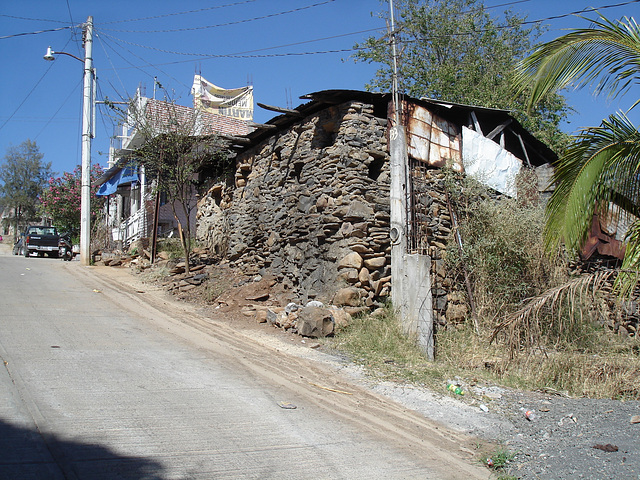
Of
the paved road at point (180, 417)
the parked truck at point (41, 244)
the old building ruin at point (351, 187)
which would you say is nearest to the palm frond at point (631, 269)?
the paved road at point (180, 417)

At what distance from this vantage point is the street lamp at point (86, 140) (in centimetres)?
1730

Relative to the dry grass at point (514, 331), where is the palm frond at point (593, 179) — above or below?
above

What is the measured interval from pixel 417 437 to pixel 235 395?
202 cm

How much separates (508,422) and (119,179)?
20.0m

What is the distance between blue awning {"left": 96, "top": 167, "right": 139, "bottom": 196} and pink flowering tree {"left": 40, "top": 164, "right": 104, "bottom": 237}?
18.3ft

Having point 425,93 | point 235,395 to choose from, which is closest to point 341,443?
point 235,395

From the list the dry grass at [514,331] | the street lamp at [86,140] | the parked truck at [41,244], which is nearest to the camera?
the dry grass at [514,331]

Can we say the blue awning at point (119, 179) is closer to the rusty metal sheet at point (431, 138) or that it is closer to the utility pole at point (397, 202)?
the rusty metal sheet at point (431, 138)

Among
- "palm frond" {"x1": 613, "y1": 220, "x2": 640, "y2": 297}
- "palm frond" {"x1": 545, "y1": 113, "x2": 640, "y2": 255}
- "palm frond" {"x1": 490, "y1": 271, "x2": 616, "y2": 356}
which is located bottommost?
"palm frond" {"x1": 490, "y1": 271, "x2": 616, "y2": 356}

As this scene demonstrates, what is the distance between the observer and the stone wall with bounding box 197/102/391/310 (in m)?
9.38

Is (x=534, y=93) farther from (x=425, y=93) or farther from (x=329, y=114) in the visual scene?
(x=425, y=93)

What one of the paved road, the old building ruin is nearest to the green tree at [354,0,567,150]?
the old building ruin

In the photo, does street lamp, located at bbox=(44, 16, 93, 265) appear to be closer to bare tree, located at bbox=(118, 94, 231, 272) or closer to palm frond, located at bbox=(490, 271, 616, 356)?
bare tree, located at bbox=(118, 94, 231, 272)

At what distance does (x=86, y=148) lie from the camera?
17594 millimetres
